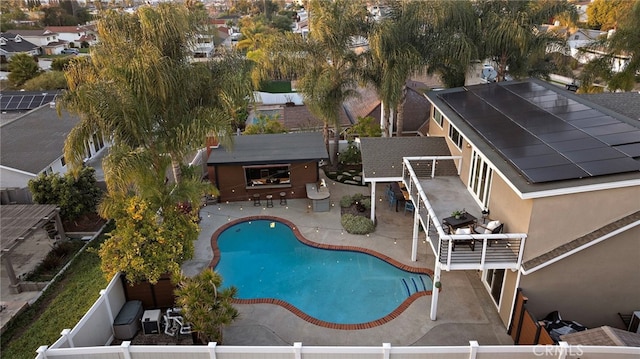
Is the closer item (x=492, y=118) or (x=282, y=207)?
(x=492, y=118)

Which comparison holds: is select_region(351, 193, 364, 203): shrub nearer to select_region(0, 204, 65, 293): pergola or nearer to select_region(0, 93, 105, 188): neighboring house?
select_region(0, 93, 105, 188): neighboring house

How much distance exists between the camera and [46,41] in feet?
220

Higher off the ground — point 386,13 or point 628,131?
point 386,13

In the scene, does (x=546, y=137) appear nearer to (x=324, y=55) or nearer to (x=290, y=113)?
(x=324, y=55)

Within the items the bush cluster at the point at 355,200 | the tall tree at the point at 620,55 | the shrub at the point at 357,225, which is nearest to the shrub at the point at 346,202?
the bush cluster at the point at 355,200

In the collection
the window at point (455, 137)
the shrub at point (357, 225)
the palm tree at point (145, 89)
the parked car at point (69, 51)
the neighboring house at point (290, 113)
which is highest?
the palm tree at point (145, 89)

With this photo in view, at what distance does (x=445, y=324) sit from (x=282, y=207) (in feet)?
31.6

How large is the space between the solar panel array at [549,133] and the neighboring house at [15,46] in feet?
217

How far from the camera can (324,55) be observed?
19734 mm

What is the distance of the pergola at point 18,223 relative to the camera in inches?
545

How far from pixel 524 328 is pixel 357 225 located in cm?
774

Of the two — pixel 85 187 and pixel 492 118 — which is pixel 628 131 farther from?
pixel 85 187

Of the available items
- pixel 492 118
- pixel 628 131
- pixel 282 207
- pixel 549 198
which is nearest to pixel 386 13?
pixel 492 118

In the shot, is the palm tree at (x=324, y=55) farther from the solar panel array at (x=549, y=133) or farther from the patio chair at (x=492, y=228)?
the patio chair at (x=492, y=228)
